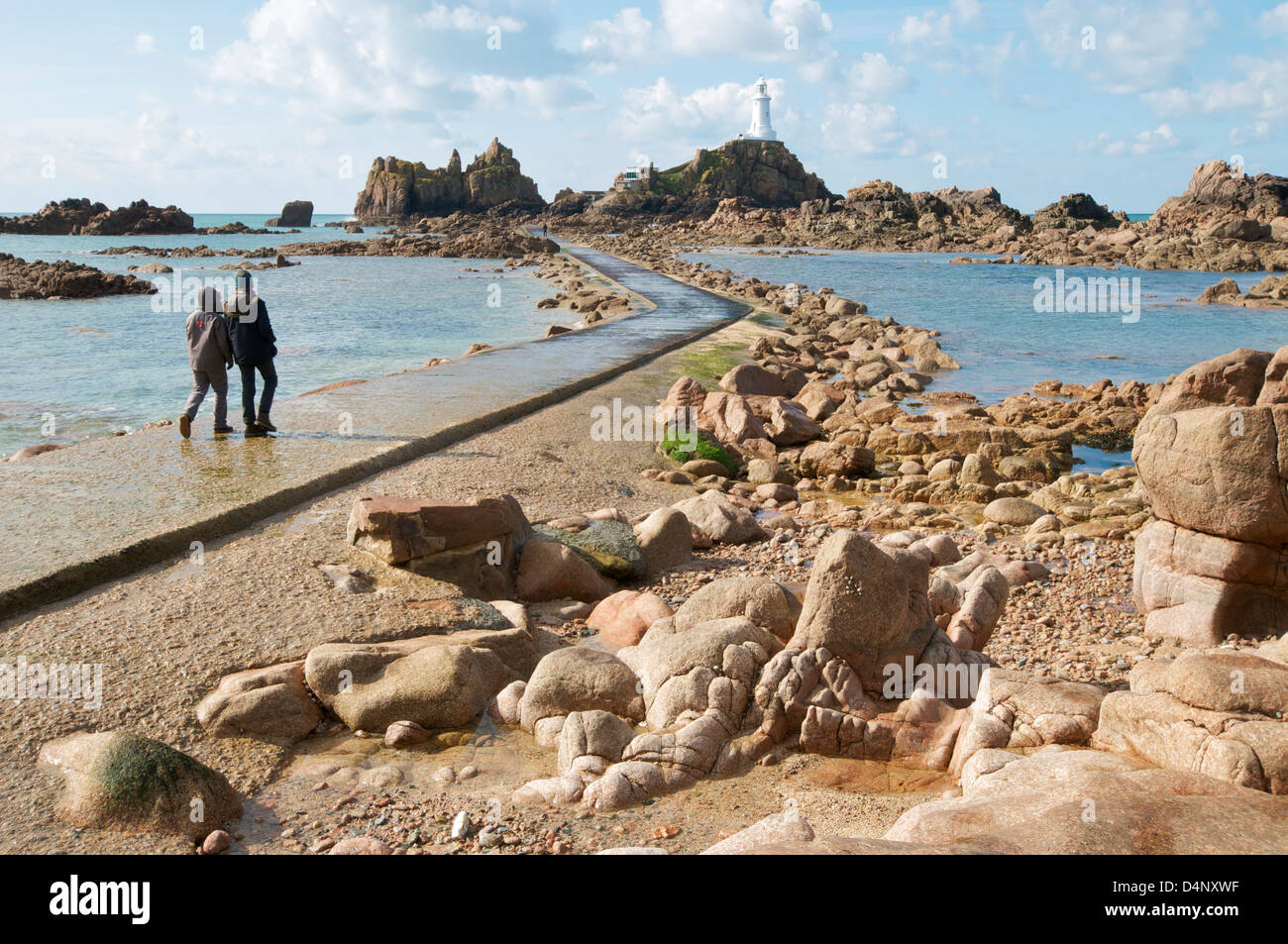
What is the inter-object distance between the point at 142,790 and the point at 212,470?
5592mm

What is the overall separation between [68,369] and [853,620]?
23.9m

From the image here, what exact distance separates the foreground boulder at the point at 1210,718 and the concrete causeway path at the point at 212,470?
6.71m

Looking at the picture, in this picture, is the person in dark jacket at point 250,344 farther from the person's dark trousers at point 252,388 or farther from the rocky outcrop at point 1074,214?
the rocky outcrop at point 1074,214

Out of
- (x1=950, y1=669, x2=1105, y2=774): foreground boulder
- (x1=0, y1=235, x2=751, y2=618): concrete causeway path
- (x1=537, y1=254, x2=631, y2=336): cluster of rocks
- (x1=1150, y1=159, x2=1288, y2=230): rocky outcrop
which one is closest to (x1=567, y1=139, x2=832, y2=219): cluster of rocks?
(x1=1150, y1=159, x2=1288, y2=230): rocky outcrop

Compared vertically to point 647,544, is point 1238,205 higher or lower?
higher

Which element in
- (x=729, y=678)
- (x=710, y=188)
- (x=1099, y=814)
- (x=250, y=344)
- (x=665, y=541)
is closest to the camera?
(x=1099, y=814)

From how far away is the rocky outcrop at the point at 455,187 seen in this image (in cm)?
13025

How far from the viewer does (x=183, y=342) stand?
95.6 feet

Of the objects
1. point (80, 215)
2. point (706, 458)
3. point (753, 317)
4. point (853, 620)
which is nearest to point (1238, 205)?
point (753, 317)

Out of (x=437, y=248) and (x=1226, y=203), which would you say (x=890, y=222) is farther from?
(x=437, y=248)

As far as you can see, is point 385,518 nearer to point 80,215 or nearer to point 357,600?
point 357,600

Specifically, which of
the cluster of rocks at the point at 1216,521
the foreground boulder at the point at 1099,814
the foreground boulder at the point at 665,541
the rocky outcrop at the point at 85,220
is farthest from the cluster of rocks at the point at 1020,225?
the foreground boulder at the point at 1099,814

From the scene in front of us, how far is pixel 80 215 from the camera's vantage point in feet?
333

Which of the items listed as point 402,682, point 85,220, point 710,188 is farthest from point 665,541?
point 710,188
